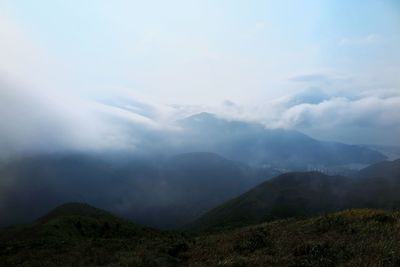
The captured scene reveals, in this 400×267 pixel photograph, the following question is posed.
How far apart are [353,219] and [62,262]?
16.0 m

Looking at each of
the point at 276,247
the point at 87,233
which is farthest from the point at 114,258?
the point at 87,233

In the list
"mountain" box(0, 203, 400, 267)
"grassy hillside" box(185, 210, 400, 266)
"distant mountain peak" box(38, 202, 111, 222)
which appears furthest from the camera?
"distant mountain peak" box(38, 202, 111, 222)

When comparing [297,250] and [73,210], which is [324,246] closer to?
[297,250]

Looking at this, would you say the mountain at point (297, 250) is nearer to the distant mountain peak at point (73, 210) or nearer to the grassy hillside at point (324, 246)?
the grassy hillside at point (324, 246)

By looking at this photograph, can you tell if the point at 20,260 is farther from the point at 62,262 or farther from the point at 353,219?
the point at 353,219

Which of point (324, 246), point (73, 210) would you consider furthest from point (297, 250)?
point (73, 210)

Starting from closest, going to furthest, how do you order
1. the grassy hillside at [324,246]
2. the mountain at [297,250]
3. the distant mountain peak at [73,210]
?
the grassy hillside at [324,246] → the mountain at [297,250] → the distant mountain peak at [73,210]

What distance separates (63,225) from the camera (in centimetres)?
6856

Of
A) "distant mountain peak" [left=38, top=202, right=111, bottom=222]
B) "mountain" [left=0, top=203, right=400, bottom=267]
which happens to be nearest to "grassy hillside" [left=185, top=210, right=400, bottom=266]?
"mountain" [left=0, top=203, right=400, bottom=267]

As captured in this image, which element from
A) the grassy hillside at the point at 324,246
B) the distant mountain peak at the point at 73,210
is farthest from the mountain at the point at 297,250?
the distant mountain peak at the point at 73,210

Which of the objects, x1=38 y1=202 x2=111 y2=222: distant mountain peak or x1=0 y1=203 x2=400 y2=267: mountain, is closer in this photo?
x1=0 y1=203 x2=400 y2=267: mountain

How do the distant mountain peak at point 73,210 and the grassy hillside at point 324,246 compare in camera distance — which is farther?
the distant mountain peak at point 73,210

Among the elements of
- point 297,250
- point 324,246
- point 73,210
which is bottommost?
point 297,250

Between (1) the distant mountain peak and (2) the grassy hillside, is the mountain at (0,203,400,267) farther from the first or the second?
(1) the distant mountain peak
